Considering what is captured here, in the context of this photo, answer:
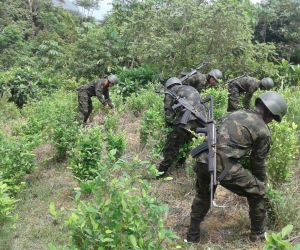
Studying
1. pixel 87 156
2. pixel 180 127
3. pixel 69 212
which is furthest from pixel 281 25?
pixel 69 212

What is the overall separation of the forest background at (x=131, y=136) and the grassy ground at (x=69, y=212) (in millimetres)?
16

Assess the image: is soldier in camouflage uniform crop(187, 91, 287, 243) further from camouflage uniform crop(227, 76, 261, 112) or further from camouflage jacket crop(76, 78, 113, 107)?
camouflage jacket crop(76, 78, 113, 107)

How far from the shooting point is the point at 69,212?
3.94m

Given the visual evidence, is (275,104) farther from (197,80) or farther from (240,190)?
(197,80)

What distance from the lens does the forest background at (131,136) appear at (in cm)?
206

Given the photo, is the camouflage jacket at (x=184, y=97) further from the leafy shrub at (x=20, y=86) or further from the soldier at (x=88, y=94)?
the leafy shrub at (x=20, y=86)

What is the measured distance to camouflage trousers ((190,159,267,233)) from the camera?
313 cm

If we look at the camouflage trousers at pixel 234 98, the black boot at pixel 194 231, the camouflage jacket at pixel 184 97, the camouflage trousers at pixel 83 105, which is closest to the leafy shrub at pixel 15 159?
the camouflage jacket at pixel 184 97

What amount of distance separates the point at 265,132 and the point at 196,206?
107cm

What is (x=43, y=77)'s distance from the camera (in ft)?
42.2

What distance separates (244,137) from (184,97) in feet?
6.65

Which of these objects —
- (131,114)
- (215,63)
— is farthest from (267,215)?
(215,63)

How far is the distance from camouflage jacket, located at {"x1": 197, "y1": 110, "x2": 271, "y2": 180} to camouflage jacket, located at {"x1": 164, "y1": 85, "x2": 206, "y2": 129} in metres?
1.58

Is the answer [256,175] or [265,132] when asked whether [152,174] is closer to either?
[265,132]
